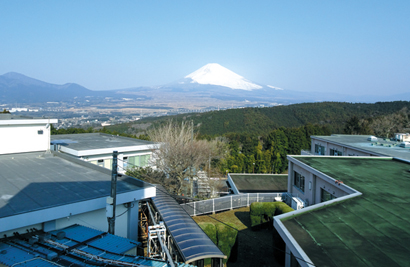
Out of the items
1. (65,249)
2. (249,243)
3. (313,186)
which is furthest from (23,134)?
Answer: (313,186)

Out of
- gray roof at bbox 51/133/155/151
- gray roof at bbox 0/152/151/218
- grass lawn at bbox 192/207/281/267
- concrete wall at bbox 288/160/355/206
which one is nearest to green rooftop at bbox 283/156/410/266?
concrete wall at bbox 288/160/355/206

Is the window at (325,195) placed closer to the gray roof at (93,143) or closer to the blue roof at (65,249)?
the blue roof at (65,249)

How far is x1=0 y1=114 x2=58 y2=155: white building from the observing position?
1291cm

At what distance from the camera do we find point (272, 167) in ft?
101

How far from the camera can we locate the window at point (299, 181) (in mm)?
13790

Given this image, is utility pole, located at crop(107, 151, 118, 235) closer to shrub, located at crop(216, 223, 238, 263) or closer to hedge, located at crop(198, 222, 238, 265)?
hedge, located at crop(198, 222, 238, 265)

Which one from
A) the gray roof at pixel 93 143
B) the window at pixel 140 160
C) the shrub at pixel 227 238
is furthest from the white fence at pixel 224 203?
the gray roof at pixel 93 143

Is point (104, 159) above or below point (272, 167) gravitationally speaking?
above

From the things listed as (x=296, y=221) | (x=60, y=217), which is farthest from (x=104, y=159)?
(x=296, y=221)

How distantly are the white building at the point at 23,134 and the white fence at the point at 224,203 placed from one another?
25.3 ft

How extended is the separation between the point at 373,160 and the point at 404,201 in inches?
282

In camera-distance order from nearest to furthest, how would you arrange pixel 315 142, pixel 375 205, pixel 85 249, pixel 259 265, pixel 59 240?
pixel 85 249 < pixel 59 240 < pixel 375 205 < pixel 259 265 < pixel 315 142

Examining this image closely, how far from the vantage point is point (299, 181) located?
14.4 meters

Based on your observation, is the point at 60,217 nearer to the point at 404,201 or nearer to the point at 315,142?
the point at 404,201
